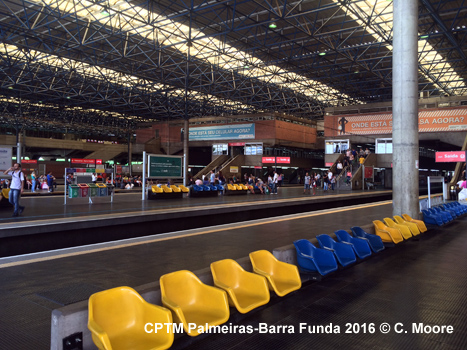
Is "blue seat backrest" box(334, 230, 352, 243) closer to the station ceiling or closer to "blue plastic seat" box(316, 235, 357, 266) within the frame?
"blue plastic seat" box(316, 235, 357, 266)

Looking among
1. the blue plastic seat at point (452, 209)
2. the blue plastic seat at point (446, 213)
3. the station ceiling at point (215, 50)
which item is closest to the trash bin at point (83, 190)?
the station ceiling at point (215, 50)

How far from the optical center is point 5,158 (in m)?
12.9

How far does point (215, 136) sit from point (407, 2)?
117ft

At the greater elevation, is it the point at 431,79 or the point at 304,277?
the point at 431,79

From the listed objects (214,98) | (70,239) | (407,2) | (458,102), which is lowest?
(70,239)

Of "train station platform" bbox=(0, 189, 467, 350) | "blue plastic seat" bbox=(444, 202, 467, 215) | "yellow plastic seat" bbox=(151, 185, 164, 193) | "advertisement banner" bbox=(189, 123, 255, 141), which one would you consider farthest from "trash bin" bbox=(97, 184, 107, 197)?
"advertisement banner" bbox=(189, 123, 255, 141)

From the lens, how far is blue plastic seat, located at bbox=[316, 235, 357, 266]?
5.98 meters

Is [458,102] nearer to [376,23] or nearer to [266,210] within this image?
[376,23]

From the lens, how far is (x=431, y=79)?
32.8 m

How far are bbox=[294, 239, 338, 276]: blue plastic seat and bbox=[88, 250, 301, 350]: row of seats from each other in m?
0.64

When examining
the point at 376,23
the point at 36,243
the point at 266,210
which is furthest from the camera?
the point at 376,23

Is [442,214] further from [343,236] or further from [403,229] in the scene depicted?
[343,236]

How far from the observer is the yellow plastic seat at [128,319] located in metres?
3.15

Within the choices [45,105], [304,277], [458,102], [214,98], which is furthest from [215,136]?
[304,277]
